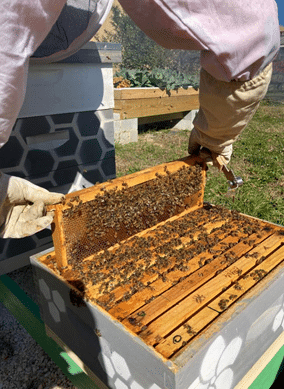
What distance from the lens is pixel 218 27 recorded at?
0.95 meters

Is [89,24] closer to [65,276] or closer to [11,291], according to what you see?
[65,276]

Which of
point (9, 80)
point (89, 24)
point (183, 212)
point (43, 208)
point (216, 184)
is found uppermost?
point (89, 24)

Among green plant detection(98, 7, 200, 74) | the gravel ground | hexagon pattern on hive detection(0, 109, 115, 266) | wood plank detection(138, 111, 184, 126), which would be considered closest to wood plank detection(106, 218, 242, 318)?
the gravel ground

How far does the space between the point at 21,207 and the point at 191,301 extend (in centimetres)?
92

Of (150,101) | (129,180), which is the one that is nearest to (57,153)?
(129,180)

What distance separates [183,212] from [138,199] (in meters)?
0.57

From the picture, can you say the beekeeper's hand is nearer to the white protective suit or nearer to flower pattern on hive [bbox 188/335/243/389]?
the white protective suit

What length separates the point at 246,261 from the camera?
68.8 inches

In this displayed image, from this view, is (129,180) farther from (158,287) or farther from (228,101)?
(228,101)

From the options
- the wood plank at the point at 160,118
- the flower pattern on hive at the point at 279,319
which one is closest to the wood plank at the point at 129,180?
the flower pattern on hive at the point at 279,319

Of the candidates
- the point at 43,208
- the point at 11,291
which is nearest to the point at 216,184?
the point at 11,291

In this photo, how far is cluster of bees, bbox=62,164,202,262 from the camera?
1.67 meters

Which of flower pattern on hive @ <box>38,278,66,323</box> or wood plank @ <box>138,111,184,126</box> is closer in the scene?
flower pattern on hive @ <box>38,278,66,323</box>

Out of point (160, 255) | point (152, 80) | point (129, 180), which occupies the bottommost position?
point (160, 255)
